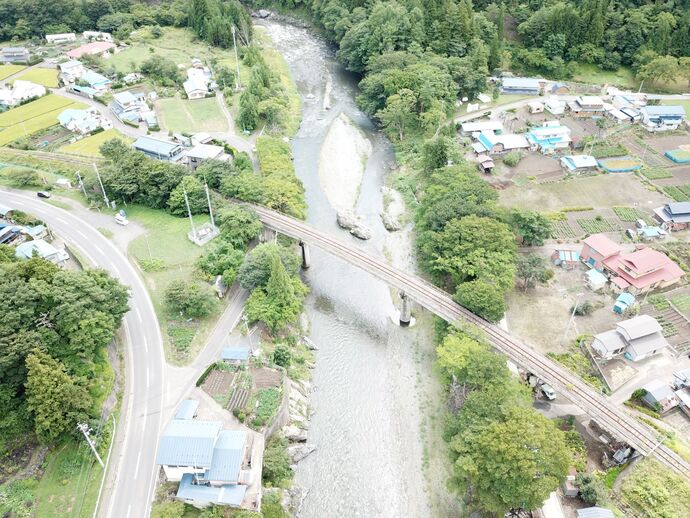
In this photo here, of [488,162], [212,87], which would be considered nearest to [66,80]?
[212,87]

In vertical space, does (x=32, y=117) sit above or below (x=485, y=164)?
above

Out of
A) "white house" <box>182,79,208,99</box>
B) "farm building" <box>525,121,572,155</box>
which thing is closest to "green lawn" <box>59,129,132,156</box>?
"white house" <box>182,79,208,99</box>

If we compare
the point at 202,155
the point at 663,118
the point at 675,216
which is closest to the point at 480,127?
the point at 663,118

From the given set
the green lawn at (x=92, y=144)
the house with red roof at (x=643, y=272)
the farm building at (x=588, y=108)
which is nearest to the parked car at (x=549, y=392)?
the house with red roof at (x=643, y=272)

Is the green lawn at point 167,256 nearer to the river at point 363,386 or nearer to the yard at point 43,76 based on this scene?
the river at point 363,386

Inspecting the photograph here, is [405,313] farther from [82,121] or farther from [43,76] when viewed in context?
[43,76]

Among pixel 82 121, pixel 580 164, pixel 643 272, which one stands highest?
pixel 82 121

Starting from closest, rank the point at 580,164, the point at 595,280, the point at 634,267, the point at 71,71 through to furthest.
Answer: the point at 634,267 → the point at 595,280 → the point at 580,164 → the point at 71,71
